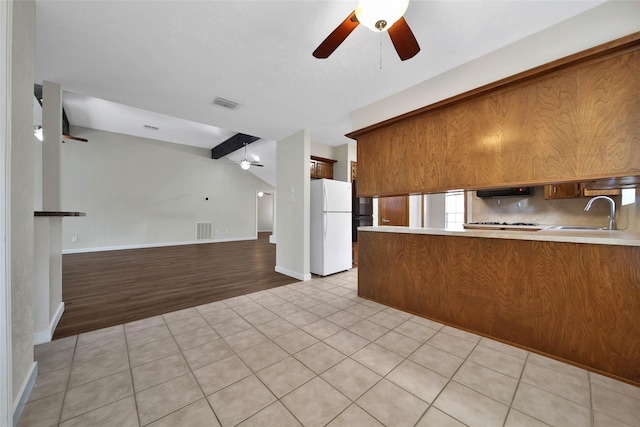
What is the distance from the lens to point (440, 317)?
2.30 m

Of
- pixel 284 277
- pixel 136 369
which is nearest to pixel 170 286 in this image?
pixel 284 277

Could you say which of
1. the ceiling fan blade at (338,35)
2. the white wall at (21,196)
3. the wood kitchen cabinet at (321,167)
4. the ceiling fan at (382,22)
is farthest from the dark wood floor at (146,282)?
the ceiling fan at (382,22)

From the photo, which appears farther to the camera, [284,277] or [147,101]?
[284,277]

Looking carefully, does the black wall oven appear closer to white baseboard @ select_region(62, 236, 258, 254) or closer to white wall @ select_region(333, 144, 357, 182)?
white wall @ select_region(333, 144, 357, 182)

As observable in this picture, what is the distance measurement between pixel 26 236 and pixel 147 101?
2241 millimetres

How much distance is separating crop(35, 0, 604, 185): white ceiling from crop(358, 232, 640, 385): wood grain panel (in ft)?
5.52

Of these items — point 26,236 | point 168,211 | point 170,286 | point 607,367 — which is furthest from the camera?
point 168,211

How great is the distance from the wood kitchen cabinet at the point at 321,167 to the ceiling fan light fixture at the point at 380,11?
10.9ft

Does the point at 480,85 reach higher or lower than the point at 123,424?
higher

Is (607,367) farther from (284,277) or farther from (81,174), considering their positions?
(81,174)

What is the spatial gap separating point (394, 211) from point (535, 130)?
2.97m

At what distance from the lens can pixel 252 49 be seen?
6.66ft

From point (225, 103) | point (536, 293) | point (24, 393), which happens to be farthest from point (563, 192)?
point (24, 393)

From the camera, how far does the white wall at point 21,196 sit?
1222mm
